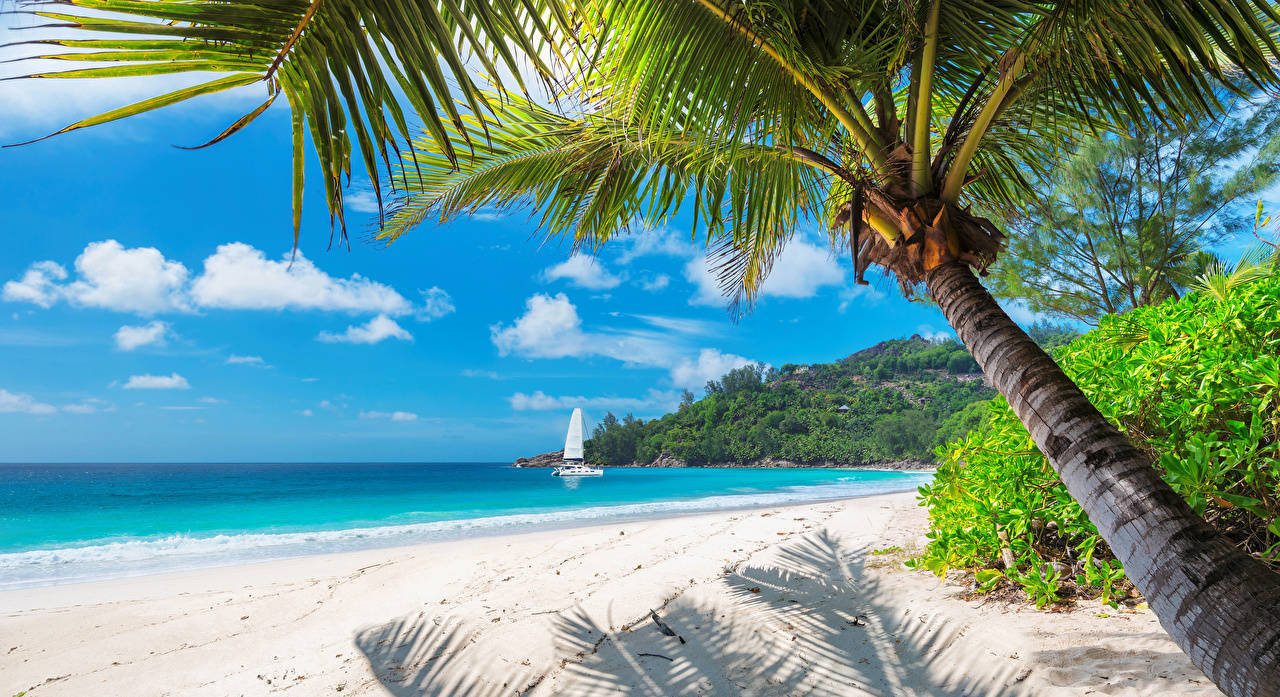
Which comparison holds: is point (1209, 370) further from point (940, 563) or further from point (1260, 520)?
point (940, 563)

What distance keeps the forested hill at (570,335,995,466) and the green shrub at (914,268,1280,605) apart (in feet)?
163

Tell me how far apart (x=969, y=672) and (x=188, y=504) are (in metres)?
31.8

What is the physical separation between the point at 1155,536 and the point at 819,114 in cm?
233

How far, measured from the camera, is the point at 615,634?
3355 mm

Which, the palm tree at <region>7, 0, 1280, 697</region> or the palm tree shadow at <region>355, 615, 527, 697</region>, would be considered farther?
the palm tree shadow at <region>355, 615, 527, 697</region>

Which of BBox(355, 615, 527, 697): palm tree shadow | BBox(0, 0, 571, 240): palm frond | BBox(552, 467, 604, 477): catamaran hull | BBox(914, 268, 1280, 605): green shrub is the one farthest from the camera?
BBox(552, 467, 604, 477): catamaran hull

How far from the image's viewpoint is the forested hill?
54.2 m

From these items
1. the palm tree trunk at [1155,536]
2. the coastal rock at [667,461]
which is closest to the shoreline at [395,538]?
the palm tree trunk at [1155,536]

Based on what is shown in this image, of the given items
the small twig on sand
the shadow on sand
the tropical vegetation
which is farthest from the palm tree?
the tropical vegetation

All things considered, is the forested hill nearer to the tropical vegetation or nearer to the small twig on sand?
the tropical vegetation

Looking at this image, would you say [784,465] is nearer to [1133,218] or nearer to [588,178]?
[1133,218]

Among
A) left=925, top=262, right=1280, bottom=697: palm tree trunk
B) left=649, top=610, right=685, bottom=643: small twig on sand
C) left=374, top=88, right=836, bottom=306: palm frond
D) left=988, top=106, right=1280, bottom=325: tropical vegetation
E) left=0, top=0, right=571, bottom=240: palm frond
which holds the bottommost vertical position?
left=649, top=610, right=685, bottom=643: small twig on sand

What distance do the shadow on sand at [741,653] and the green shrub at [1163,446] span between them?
0.60 meters

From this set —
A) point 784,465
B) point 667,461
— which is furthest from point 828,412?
point 667,461
